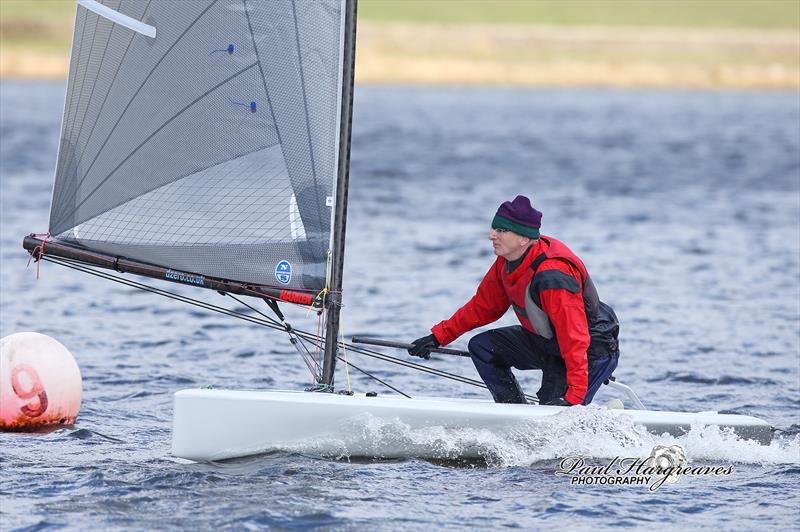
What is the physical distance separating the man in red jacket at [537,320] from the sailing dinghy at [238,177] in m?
0.29

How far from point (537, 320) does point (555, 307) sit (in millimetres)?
212

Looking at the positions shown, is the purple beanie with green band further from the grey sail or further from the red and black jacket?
the grey sail

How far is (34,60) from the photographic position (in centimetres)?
6519

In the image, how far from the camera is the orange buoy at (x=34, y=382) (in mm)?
8195

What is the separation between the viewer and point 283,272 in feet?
27.1

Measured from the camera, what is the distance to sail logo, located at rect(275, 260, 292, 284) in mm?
8250

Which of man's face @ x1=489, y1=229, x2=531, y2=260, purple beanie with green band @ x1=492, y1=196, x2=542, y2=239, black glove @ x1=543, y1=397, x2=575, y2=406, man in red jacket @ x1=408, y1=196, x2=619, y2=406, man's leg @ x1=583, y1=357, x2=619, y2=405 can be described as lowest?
black glove @ x1=543, y1=397, x2=575, y2=406

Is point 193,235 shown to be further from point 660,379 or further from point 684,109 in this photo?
point 684,109

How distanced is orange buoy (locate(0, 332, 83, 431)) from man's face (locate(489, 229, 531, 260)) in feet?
9.67

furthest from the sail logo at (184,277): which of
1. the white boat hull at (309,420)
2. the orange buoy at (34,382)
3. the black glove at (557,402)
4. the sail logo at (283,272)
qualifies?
the black glove at (557,402)

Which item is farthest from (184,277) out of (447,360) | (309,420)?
(447,360)

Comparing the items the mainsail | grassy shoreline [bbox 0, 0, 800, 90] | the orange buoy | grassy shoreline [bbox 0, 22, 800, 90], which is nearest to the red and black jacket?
the mainsail

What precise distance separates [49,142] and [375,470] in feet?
99.3

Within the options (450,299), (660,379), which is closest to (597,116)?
(450,299)
